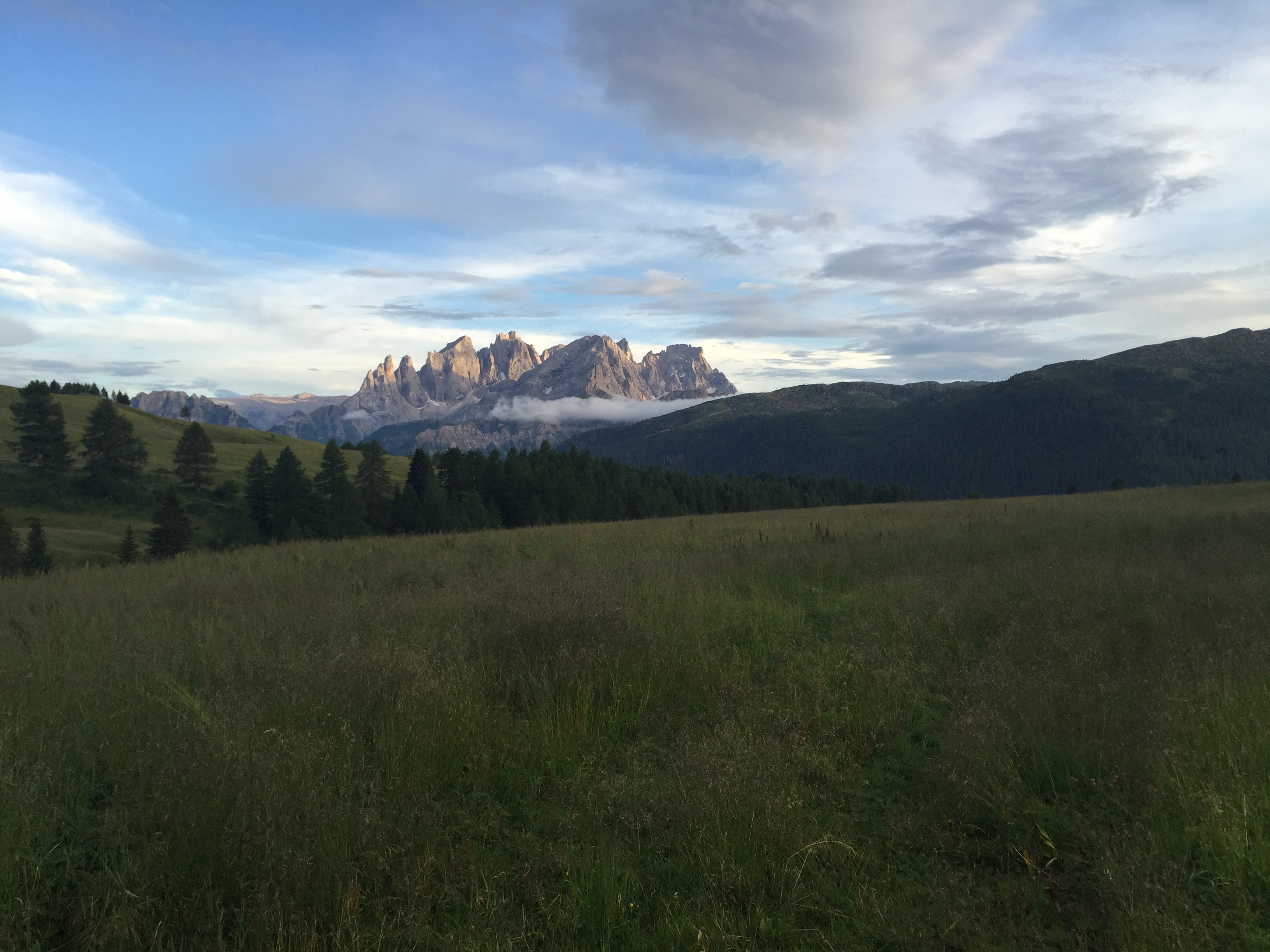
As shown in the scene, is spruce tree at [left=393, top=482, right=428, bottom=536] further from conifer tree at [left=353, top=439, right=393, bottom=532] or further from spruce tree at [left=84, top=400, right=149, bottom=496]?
spruce tree at [left=84, top=400, right=149, bottom=496]

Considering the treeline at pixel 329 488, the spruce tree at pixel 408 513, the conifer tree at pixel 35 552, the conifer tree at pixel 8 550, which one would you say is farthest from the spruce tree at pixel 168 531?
the spruce tree at pixel 408 513

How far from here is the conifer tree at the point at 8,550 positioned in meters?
38.7

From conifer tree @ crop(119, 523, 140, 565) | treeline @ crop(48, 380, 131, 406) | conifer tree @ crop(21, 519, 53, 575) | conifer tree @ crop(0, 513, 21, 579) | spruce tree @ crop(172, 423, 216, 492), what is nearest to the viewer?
conifer tree @ crop(0, 513, 21, 579)

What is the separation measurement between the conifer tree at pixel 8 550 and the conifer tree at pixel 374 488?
25.9 meters

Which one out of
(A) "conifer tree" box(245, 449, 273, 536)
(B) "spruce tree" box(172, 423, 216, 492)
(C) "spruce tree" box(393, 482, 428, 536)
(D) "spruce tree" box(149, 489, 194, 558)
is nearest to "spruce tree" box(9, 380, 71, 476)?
(B) "spruce tree" box(172, 423, 216, 492)

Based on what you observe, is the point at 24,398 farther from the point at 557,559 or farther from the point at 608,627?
the point at 608,627

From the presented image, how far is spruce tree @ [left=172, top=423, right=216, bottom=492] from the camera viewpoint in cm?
7788

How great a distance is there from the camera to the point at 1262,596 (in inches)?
288

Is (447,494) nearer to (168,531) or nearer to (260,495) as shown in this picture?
Answer: (168,531)

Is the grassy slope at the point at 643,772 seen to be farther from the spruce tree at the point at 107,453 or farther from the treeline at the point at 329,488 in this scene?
the spruce tree at the point at 107,453

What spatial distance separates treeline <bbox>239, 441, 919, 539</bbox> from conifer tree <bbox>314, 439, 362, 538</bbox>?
9cm

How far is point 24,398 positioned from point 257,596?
9121cm

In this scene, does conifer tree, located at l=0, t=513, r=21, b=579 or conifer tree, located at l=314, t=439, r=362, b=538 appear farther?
conifer tree, located at l=314, t=439, r=362, b=538

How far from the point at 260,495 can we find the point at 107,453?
23.0 meters
